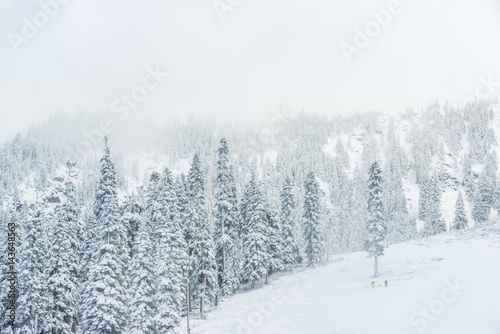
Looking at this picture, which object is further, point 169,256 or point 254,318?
point 254,318

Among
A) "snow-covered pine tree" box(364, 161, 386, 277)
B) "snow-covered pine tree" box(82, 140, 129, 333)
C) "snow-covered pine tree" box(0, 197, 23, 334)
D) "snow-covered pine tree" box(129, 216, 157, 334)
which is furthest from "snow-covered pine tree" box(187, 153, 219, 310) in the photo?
"snow-covered pine tree" box(364, 161, 386, 277)

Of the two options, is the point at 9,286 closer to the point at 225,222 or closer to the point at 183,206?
the point at 183,206

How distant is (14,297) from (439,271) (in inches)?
1743

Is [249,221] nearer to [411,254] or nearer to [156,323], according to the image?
[156,323]

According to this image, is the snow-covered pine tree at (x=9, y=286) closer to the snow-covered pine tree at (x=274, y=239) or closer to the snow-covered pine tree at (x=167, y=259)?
the snow-covered pine tree at (x=167, y=259)

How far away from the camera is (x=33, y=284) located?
1101 inches

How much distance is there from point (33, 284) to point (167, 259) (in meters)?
10.7

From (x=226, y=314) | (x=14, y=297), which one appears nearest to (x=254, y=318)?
(x=226, y=314)

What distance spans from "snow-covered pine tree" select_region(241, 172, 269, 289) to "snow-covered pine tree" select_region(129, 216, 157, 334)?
20.4 meters

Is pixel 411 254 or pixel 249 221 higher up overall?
pixel 249 221

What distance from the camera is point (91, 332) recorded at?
83.4 ft

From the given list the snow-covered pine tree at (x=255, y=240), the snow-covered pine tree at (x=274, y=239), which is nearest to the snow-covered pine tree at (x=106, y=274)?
the snow-covered pine tree at (x=255, y=240)

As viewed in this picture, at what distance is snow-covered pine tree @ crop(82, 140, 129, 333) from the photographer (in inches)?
1001

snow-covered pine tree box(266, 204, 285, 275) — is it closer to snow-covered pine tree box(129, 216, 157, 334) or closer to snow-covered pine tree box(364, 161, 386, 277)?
snow-covered pine tree box(364, 161, 386, 277)
